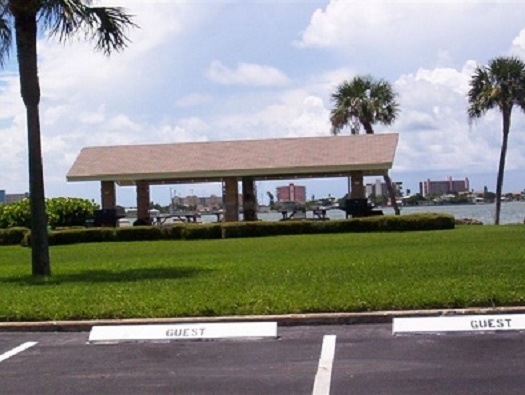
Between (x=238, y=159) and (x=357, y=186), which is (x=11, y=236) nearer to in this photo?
(x=238, y=159)

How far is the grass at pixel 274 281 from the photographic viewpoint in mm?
11710

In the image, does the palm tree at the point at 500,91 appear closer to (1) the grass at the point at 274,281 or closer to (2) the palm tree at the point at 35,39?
(1) the grass at the point at 274,281

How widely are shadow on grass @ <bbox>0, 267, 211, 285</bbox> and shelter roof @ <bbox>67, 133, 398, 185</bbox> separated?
67.0 ft

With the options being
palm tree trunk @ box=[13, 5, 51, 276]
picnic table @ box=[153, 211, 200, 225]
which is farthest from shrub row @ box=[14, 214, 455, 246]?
palm tree trunk @ box=[13, 5, 51, 276]

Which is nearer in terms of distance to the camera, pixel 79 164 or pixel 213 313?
pixel 213 313

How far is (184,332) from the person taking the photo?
10641 millimetres

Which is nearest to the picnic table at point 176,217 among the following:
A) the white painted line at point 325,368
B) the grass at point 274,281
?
the grass at point 274,281

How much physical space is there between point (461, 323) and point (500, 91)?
125ft

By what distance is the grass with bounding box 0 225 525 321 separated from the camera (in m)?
11.7

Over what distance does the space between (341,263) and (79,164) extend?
2521 cm

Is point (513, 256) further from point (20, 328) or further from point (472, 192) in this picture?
point (472, 192)

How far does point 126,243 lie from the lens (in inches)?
1272

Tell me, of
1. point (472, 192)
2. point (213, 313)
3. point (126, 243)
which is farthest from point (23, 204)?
point (472, 192)

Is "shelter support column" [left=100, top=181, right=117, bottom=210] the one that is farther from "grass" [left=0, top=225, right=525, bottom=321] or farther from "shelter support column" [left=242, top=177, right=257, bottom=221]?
"grass" [left=0, top=225, right=525, bottom=321]
